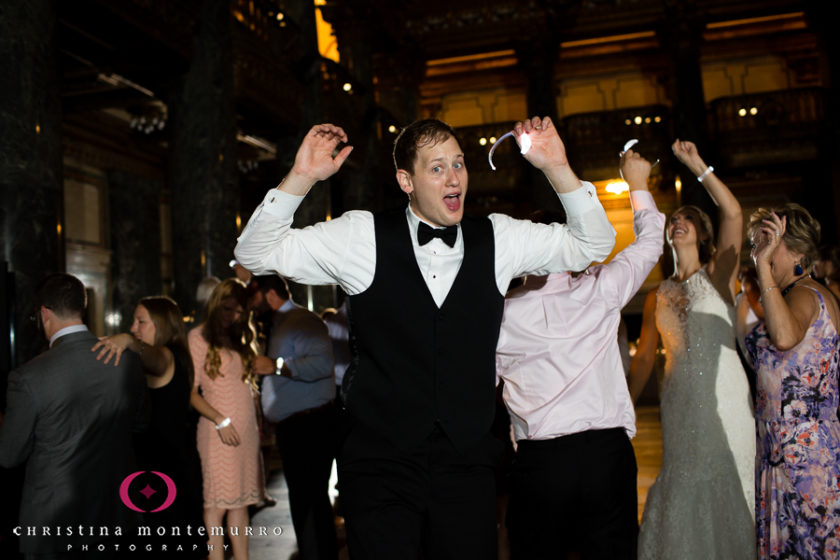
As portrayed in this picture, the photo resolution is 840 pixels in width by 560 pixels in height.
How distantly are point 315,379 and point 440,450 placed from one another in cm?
199

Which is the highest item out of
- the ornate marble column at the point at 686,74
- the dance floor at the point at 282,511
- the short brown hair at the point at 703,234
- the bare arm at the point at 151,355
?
the ornate marble column at the point at 686,74

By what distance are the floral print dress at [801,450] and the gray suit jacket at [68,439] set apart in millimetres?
2724

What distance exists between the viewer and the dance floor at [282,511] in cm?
443

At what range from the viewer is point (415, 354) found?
2.04 meters

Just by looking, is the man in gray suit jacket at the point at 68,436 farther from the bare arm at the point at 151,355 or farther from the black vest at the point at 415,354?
the black vest at the point at 415,354

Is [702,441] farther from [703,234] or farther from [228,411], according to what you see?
[228,411]

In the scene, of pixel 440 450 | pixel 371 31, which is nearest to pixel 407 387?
pixel 440 450

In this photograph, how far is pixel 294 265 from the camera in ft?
6.74

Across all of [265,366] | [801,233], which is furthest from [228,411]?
[801,233]

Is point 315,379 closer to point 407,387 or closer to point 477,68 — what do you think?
point 407,387

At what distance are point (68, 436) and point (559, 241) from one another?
6.91 feet

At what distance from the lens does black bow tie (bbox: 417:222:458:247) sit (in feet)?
7.06

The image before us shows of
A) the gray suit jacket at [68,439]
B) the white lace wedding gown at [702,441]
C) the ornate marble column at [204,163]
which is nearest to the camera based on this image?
the gray suit jacket at [68,439]

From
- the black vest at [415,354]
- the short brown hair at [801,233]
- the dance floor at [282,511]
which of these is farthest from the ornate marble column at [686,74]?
the black vest at [415,354]
